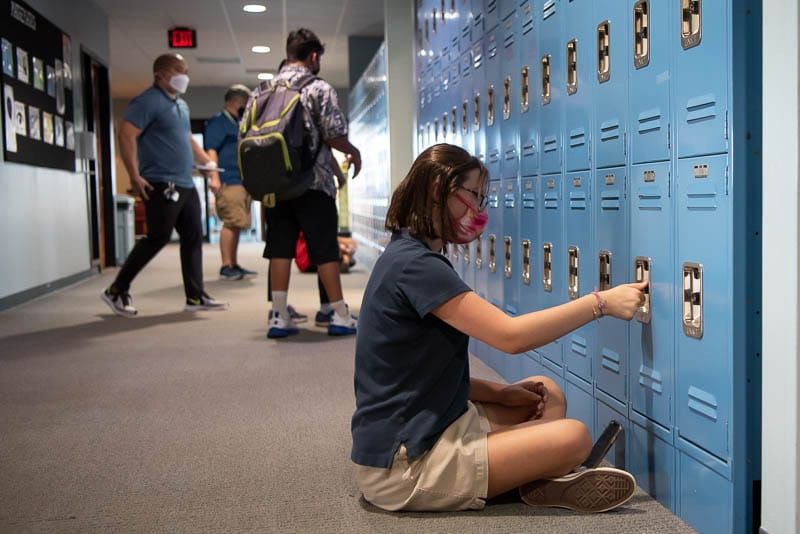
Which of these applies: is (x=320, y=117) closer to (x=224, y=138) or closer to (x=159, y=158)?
(x=159, y=158)

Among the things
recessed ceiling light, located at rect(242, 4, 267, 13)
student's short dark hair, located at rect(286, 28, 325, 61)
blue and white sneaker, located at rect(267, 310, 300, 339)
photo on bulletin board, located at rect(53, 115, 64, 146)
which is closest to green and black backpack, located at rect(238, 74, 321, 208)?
student's short dark hair, located at rect(286, 28, 325, 61)

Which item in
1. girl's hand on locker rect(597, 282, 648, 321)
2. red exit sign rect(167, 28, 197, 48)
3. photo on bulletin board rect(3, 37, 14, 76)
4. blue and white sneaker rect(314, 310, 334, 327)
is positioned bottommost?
blue and white sneaker rect(314, 310, 334, 327)

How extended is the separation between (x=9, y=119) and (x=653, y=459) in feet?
17.2

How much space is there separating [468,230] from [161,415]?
1.56 metres

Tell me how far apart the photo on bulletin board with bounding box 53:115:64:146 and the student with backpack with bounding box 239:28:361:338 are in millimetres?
3459

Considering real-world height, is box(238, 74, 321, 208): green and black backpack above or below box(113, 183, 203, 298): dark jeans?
above

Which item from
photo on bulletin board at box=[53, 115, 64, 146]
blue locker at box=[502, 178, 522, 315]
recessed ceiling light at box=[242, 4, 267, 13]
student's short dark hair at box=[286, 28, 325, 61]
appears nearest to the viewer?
blue locker at box=[502, 178, 522, 315]

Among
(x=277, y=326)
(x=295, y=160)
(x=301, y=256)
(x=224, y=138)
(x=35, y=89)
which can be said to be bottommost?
(x=277, y=326)

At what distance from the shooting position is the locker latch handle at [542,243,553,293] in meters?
2.83

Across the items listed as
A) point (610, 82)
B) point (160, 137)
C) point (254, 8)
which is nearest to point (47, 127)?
point (160, 137)

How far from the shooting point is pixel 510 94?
326 centimetres

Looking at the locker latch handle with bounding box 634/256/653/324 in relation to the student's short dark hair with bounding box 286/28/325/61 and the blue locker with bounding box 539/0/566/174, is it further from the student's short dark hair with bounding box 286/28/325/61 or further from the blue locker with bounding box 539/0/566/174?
the student's short dark hair with bounding box 286/28/325/61

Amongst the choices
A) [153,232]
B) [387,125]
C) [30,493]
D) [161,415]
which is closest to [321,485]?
[30,493]

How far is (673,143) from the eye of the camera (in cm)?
196
